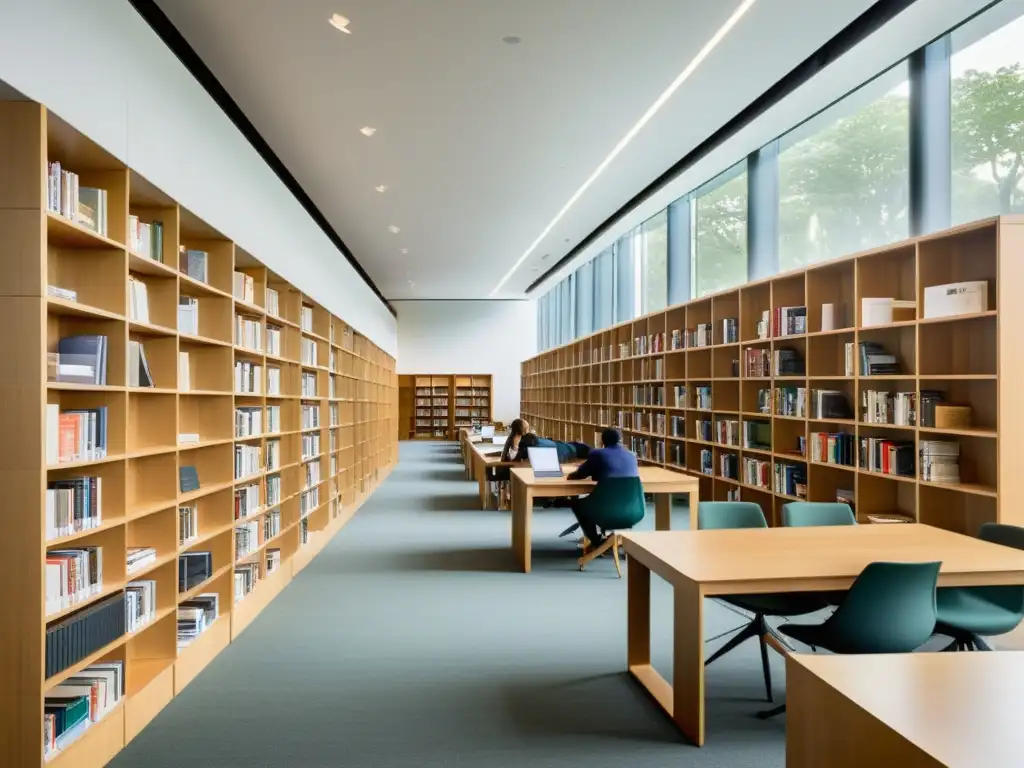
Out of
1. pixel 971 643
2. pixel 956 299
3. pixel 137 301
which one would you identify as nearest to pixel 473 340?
pixel 956 299

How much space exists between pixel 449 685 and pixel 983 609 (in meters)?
2.71

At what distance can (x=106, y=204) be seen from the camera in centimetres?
351

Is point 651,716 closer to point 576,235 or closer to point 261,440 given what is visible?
point 261,440

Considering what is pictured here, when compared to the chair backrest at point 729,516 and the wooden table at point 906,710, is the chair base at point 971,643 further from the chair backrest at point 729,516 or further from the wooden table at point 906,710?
the wooden table at point 906,710

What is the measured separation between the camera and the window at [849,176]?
6.93 meters

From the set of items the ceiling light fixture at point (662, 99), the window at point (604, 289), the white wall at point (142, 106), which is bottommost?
the white wall at point (142, 106)

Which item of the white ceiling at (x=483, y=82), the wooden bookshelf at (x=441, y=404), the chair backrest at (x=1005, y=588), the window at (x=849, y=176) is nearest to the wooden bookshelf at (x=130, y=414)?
the white ceiling at (x=483, y=82)

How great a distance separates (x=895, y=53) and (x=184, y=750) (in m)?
6.83

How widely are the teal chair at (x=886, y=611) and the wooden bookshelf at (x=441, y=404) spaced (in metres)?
21.4

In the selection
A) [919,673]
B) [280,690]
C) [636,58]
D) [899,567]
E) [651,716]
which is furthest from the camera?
Result: [636,58]

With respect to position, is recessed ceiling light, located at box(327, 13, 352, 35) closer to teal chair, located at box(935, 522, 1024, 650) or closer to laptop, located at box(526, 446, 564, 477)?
laptop, located at box(526, 446, 564, 477)

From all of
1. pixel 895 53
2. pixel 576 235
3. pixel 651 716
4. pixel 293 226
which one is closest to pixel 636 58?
pixel 895 53

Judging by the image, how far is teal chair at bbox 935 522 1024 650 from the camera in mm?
3756

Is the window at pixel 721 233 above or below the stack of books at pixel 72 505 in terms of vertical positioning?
above
